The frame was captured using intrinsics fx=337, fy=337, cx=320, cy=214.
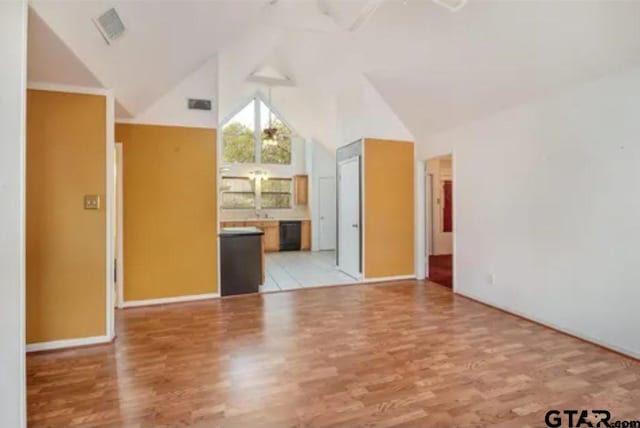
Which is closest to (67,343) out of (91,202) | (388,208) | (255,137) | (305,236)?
(91,202)

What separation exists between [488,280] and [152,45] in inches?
179

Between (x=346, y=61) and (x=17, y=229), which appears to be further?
(x=346, y=61)

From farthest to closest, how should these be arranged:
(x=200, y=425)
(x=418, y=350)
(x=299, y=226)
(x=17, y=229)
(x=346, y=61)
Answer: (x=299, y=226)
(x=346, y=61)
(x=418, y=350)
(x=200, y=425)
(x=17, y=229)

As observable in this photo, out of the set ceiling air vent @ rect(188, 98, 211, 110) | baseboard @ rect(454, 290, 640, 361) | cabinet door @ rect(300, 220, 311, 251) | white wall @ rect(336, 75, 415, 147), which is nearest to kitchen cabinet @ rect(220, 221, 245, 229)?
cabinet door @ rect(300, 220, 311, 251)

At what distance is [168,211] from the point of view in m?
4.40

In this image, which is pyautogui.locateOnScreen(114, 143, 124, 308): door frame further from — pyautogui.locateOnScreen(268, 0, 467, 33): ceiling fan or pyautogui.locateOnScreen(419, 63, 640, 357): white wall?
pyautogui.locateOnScreen(419, 63, 640, 357): white wall

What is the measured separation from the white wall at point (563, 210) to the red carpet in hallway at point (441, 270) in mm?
921

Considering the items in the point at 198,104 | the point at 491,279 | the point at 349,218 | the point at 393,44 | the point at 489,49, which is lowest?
the point at 491,279

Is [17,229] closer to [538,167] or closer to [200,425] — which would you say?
[200,425]

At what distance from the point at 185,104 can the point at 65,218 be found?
6.88ft

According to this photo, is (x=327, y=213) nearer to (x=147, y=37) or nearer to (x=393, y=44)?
(x=393, y=44)

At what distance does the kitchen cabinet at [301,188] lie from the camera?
370 inches

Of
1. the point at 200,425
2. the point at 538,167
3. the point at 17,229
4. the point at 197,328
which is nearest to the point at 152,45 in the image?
the point at 17,229

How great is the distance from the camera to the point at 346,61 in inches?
199
